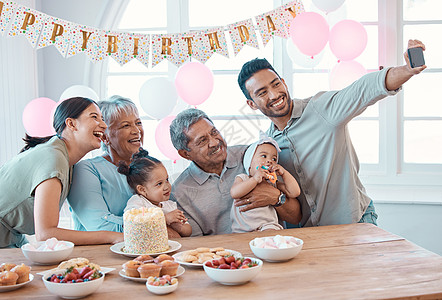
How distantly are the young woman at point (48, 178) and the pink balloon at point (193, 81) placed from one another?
1096 millimetres

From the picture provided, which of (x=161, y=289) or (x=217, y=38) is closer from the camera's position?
(x=161, y=289)

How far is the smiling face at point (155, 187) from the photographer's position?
7.48 feet

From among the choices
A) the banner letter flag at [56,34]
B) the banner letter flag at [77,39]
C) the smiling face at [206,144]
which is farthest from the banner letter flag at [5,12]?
the smiling face at [206,144]

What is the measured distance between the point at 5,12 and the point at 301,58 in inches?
74.1

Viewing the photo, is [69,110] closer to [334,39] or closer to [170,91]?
[170,91]

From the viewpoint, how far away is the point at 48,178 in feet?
6.36

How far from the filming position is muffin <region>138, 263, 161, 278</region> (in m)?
1.49

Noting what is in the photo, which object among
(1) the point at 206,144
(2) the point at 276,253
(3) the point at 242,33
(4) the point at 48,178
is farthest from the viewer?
(3) the point at 242,33

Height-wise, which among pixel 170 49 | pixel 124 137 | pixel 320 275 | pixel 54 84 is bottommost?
pixel 320 275

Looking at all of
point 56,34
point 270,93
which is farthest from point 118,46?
point 270,93

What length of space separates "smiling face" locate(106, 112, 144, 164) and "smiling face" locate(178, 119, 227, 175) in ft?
0.82

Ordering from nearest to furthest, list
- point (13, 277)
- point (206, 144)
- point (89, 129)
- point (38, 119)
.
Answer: point (13, 277)
point (89, 129)
point (206, 144)
point (38, 119)

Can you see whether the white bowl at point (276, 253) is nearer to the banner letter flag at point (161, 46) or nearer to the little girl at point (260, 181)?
the little girl at point (260, 181)

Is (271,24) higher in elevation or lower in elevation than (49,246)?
higher
